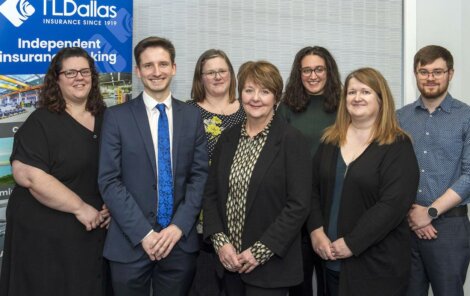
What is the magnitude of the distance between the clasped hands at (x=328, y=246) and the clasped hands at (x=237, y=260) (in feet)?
1.13

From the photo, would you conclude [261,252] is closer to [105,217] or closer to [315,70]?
[105,217]

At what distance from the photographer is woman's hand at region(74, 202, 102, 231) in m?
2.62

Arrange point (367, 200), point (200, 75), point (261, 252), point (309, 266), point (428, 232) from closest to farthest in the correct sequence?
point (261, 252)
point (367, 200)
point (428, 232)
point (309, 266)
point (200, 75)

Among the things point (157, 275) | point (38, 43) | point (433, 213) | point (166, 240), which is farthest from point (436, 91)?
point (38, 43)

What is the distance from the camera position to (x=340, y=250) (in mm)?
2363

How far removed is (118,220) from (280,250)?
76 cm

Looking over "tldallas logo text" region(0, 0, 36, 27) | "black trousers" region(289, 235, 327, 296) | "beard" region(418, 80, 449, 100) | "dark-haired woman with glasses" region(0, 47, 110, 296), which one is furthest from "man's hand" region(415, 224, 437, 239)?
"tldallas logo text" region(0, 0, 36, 27)

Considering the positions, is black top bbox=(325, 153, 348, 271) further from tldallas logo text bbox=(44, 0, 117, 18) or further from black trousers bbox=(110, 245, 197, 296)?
tldallas logo text bbox=(44, 0, 117, 18)

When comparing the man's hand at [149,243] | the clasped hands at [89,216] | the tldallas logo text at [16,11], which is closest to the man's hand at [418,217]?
the man's hand at [149,243]

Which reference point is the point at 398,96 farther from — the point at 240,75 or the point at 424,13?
the point at 240,75

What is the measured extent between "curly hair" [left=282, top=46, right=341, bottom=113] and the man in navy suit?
69 cm

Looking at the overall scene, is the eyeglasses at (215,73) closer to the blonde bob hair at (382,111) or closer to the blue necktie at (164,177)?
the blue necktie at (164,177)

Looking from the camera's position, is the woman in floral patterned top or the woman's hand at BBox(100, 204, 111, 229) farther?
→ the woman in floral patterned top

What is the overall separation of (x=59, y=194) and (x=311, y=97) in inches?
58.3
